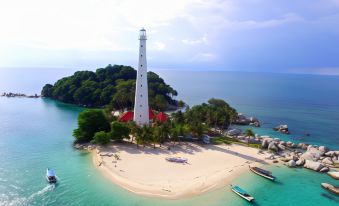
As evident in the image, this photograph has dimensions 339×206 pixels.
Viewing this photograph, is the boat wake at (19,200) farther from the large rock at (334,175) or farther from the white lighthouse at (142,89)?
the large rock at (334,175)

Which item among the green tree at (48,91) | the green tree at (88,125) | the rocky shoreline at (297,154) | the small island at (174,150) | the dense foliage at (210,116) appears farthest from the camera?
the green tree at (48,91)

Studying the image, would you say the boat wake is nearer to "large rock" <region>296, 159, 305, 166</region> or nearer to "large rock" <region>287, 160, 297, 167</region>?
"large rock" <region>287, 160, 297, 167</region>

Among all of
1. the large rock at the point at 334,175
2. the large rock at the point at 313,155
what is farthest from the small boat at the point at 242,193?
the large rock at the point at 313,155

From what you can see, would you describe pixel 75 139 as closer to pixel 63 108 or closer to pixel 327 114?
pixel 63 108

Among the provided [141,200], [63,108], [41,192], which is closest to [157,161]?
[141,200]

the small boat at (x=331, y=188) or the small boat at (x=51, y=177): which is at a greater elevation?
the small boat at (x=51, y=177)

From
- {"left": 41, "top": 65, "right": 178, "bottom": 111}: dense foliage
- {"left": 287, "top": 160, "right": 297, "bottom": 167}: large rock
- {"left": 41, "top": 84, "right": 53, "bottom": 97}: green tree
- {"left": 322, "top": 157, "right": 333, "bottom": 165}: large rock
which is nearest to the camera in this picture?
{"left": 287, "top": 160, "right": 297, "bottom": 167}: large rock

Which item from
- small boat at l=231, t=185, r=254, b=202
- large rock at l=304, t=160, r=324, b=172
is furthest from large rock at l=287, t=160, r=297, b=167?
small boat at l=231, t=185, r=254, b=202

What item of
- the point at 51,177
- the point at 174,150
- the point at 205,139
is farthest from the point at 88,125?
the point at 205,139
